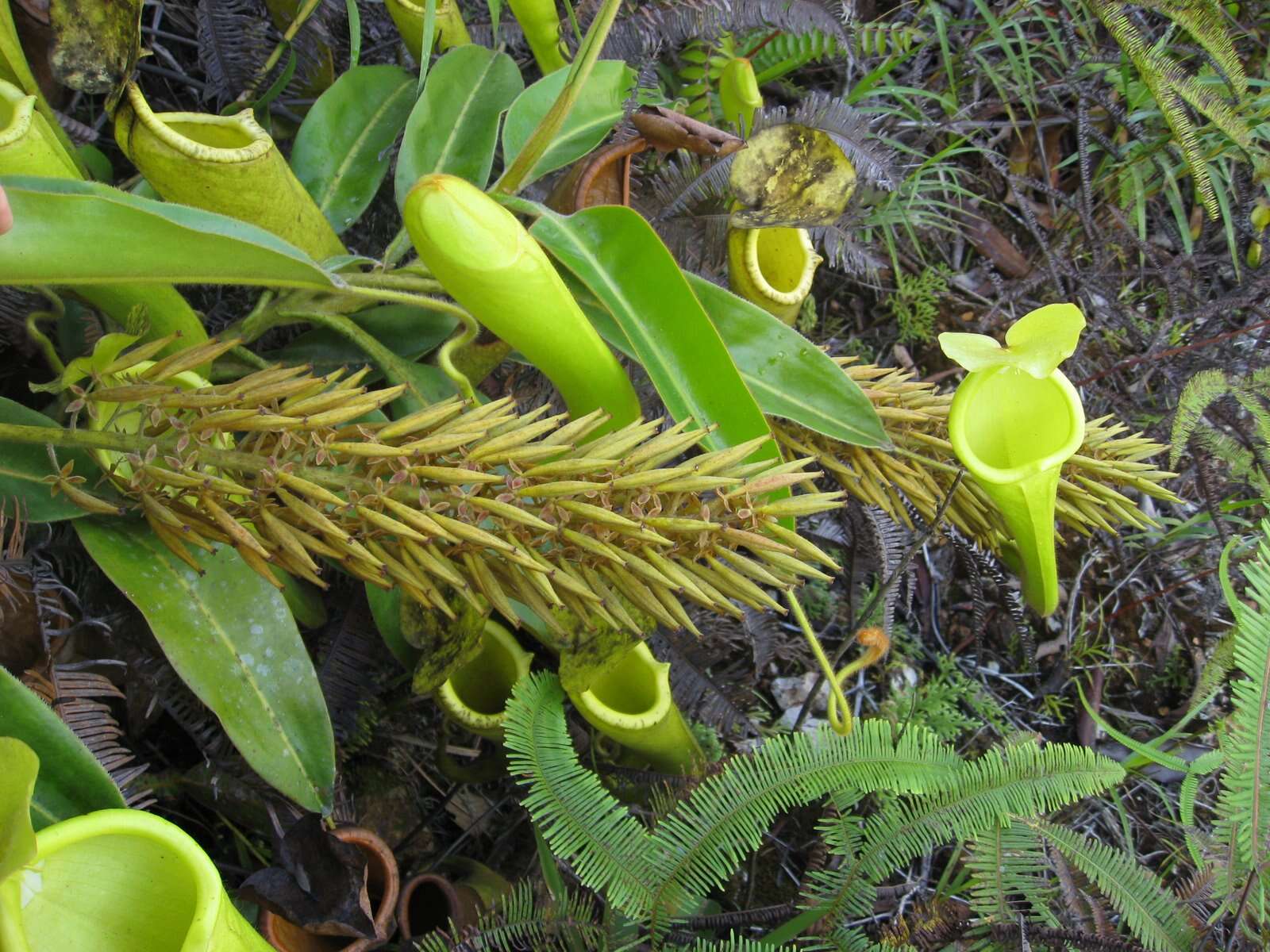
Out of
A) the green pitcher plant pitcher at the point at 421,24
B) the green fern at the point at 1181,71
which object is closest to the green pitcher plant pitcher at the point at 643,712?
the green pitcher plant pitcher at the point at 421,24

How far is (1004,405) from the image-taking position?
2.72 ft

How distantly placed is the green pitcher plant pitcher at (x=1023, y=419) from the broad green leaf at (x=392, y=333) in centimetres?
51

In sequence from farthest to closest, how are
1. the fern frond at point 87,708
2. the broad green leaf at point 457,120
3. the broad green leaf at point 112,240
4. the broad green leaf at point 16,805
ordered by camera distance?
the broad green leaf at point 457,120 → the fern frond at point 87,708 → the broad green leaf at point 112,240 → the broad green leaf at point 16,805

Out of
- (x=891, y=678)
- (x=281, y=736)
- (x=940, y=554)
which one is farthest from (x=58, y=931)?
(x=940, y=554)

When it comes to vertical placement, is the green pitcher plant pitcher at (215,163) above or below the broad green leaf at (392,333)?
above

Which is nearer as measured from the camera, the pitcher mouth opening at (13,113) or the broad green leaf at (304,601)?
the pitcher mouth opening at (13,113)

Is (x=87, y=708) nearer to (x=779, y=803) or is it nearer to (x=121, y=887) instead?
(x=121, y=887)

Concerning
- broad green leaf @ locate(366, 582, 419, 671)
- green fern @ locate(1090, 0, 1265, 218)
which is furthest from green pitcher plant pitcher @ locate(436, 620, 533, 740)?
green fern @ locate(1090, 0, 1265, 218)

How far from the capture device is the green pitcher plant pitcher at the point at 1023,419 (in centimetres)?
77

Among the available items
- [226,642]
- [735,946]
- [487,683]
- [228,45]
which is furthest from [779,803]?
[228,45]

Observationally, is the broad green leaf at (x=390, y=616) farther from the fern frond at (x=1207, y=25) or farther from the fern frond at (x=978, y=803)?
→ the fern frond at (x=1207, y=25)

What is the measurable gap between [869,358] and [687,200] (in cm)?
55

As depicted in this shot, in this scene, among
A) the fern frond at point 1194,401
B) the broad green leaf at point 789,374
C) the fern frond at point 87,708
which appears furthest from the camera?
the fern frond at point 1194,401

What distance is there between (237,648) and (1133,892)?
31.5 inches
